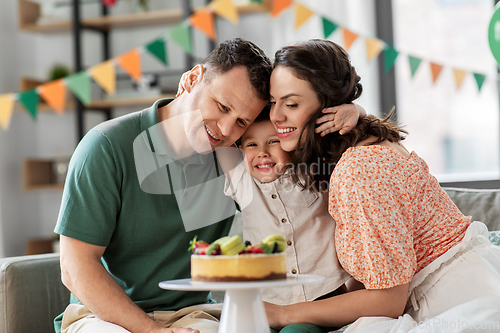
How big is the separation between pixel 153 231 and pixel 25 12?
2.95m

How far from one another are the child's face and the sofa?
68cm

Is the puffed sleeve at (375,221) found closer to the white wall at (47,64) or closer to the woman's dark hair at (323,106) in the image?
the woman's dark hair at (323,106)

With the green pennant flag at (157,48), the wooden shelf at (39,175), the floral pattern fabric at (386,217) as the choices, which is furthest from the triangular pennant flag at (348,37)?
the wooden shelf at (39,175)

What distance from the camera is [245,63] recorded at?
55.7 inches

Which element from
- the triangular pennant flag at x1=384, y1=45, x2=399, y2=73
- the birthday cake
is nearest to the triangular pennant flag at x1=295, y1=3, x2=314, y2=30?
the triangular pennant flag at x1=384, y1=45, x2=399, y2=73

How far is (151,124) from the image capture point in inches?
56.4

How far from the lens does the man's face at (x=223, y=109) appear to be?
1387mm

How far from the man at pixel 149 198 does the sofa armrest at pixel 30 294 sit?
0.47 feet

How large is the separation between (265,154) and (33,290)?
2.63 ft

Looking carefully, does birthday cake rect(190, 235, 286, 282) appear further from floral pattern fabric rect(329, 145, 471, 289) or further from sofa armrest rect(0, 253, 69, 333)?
sofa armrest rect(0, 253, 69, 333)

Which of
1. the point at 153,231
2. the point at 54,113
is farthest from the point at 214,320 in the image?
the point at 54,113

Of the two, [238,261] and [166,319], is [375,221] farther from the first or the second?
[166,319]

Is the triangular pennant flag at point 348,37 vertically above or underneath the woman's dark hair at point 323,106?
above

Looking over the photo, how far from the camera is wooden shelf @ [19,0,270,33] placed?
11.3 feet
